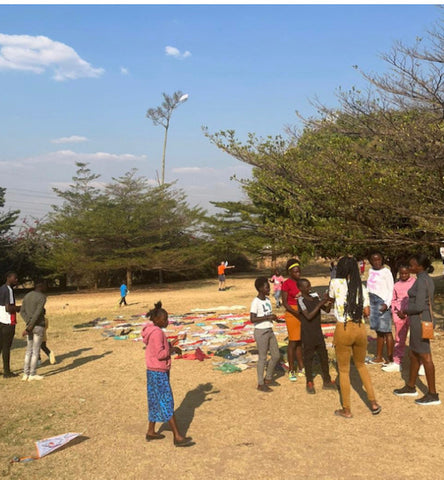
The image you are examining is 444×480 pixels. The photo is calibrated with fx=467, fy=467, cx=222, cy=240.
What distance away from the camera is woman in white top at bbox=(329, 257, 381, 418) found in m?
5.16

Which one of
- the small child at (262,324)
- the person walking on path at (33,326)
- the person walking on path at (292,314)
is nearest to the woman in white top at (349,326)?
the small child at (262,324)

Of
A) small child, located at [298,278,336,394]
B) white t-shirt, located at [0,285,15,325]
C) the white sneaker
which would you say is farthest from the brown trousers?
white t-shirt, located at [0,285,15,325]

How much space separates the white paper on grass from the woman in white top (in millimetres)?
2998

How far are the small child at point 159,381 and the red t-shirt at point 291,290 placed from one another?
2.61 meters

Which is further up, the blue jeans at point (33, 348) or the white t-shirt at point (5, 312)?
the white t-shirt at point (5, 312)

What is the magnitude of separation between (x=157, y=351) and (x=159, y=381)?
1.00 ft

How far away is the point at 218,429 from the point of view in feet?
17.0

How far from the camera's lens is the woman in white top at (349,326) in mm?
5160

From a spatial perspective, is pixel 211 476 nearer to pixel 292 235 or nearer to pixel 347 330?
pixel 347 330

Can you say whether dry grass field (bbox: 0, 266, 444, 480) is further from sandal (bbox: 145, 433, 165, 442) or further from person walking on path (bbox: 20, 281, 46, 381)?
person walking on path (bbox: 20, 281, 46, 381)

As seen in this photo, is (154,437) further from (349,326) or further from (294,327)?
(294,327)

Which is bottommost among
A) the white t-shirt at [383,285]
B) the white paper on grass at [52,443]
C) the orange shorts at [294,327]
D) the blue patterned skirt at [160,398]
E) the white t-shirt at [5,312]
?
the white paper on grass at [52,443]

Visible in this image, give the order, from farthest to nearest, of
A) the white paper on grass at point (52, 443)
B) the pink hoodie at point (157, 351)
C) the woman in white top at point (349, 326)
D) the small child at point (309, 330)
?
the small child at point (309, 330)
the woman in white top at point (349, 326)
the pink hoodie at point (157, 351)
the white paper on grass at point (52, 443)

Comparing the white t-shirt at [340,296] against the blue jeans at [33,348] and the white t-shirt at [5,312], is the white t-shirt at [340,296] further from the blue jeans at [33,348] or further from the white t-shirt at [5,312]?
the white t-shirt at [5,312]
